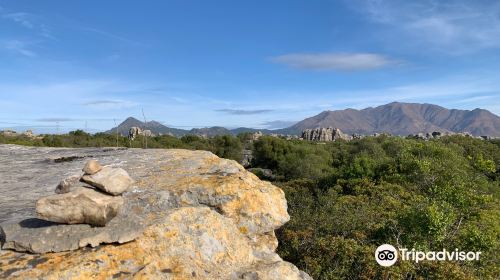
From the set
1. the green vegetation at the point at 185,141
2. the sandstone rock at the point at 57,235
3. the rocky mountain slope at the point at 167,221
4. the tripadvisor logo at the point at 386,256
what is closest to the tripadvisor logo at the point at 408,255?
the tripadvisor logo at the point at 386,256

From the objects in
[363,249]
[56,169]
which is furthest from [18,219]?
[363,249]

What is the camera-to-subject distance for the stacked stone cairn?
19.4ft

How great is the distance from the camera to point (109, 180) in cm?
646

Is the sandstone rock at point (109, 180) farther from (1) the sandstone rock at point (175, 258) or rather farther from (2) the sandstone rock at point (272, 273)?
(2) the sandstone rock at point (272, 273)

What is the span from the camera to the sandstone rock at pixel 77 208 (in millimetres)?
5879

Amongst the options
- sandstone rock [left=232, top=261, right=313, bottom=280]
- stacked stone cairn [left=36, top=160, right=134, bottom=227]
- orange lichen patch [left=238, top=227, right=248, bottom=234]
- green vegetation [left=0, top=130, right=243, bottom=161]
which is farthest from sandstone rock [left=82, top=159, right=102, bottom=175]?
green vegetation [left=0, top=130, right=243, bottom=161]

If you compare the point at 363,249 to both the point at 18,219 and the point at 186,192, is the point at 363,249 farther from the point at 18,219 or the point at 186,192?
the point at 18,219

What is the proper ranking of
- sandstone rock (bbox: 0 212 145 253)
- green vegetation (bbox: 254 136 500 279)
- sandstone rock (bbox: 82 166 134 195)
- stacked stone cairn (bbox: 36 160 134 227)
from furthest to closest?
green vegetation (bbox: 254 136 500 279)
sandstone rock (bbox: 82 166 134 195)
stacked stone cairn (bbox: 36 160 134 227)
sandstone rock (bbox: 0 212 145 253)

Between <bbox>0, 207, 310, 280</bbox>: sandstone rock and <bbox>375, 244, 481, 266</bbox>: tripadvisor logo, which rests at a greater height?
<bbox>0, 207, 310, 280</bbox>: sandstone rock

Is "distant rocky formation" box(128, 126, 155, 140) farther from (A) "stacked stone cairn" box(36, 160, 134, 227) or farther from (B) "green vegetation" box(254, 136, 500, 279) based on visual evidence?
(B) "green vegetation" box(254, 136, 500, 279)

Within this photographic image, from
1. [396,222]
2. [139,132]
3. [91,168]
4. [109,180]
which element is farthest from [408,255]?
[91,168]

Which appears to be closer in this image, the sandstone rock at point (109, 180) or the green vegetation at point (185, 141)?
the sandstone rock at point (109, 180)

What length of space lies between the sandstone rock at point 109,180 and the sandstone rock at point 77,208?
0.16m

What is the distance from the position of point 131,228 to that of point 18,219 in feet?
6.33
